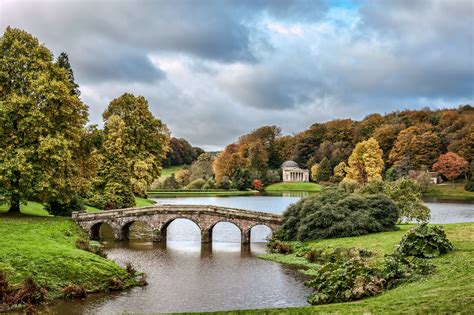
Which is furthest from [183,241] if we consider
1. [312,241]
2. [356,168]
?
[356,168]

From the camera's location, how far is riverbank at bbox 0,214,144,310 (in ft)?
83.9

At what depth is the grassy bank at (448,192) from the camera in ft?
350

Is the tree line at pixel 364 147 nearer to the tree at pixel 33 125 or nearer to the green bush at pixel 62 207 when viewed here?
the green bush at pixel 62 207

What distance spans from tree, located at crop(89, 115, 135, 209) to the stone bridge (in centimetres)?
1065

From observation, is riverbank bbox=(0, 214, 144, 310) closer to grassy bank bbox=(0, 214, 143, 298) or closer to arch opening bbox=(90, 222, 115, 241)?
grassy bank bbox=(0, 214, 143, 298)

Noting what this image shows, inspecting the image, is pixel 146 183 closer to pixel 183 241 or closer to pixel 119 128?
pixel 119 128

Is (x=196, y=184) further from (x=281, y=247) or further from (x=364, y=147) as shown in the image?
(x=281, y=247)

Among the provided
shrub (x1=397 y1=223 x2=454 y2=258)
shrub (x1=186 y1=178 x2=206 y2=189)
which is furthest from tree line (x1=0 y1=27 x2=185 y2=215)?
shrub (x1=186 y1=178 x2=206 y2=189)

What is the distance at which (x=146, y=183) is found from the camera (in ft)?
210

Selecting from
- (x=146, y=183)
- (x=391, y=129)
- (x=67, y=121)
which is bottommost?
(x=146, y=183)

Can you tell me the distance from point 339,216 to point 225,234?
16.7 meters

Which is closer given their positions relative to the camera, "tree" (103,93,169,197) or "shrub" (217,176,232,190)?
"tree" (103,93,169,197)

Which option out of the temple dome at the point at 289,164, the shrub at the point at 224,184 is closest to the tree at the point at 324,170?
the temple dome at the point at 289,164

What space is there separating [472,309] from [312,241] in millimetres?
24172
